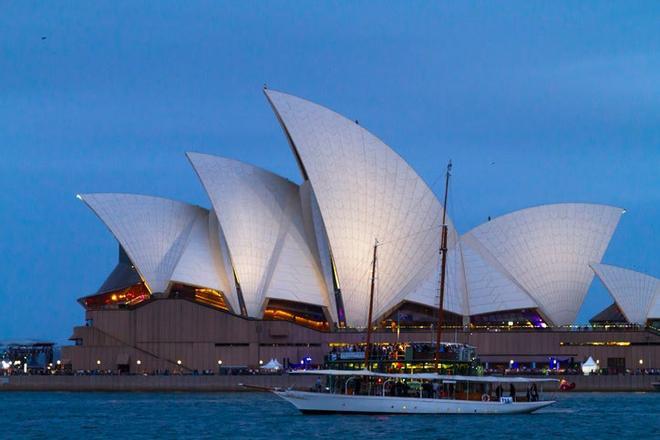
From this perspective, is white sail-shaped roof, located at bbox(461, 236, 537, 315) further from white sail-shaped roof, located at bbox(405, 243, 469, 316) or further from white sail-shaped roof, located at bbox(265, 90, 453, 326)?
white sail-shaped roof, located at bbox(265, 90, 453, 326)

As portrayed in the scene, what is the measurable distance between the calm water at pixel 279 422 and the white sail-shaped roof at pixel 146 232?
14.5 m

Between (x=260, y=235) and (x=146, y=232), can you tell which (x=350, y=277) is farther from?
(x=146, y=232)

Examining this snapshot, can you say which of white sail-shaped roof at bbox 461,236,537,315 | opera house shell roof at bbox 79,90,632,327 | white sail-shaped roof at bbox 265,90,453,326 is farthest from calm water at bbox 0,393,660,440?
white sail-shaped roof at bbox 265,90,453,326

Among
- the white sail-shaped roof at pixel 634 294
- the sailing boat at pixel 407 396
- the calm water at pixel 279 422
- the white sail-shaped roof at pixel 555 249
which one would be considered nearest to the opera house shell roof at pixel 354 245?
the white sail-shaped roof at pixel 555 249

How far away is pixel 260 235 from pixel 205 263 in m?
3.99

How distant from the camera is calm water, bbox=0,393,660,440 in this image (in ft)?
197

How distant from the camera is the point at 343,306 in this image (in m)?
97.1

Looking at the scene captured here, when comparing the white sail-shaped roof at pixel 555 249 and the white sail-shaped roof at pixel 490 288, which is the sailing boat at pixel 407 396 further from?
the white sail-shaped roof at pixel 555 249

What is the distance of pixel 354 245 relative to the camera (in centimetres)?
9450

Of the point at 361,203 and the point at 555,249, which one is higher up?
the point at 361,203

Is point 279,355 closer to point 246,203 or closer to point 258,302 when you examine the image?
point 258,302

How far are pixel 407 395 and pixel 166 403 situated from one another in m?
16.3

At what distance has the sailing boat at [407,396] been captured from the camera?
2715 inches

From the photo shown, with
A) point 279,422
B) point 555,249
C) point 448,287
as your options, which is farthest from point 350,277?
point 279,422
